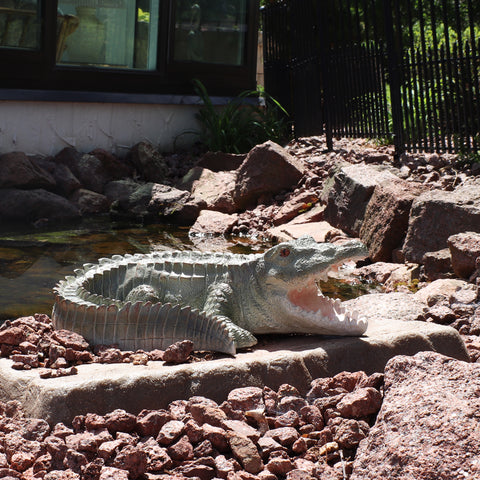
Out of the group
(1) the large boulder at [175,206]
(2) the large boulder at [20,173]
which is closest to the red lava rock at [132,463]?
(1) the large boulder at [175,206]

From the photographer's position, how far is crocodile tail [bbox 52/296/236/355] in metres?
3.47

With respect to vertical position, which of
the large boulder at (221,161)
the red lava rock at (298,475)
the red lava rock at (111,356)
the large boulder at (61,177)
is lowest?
the red lava rock at (298,475)

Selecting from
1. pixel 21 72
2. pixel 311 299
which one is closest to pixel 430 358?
pixel 311 299

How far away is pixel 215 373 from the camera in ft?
9.93

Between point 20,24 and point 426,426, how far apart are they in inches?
389

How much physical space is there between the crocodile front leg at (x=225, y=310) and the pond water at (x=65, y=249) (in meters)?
1.43

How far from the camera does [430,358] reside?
2707 millimetres

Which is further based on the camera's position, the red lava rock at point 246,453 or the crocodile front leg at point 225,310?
the crocodile front leg at point 225,310

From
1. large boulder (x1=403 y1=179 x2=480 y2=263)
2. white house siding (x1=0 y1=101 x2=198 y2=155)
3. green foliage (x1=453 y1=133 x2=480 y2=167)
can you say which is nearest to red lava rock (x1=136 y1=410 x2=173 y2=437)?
large boulder (x1=403 y1=179 x2=480 y2=263)

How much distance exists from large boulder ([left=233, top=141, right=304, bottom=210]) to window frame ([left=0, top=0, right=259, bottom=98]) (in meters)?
3.23

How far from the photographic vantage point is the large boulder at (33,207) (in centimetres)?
897

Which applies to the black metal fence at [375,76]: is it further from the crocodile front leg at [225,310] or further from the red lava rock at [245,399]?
the red lava rock at [245,399]

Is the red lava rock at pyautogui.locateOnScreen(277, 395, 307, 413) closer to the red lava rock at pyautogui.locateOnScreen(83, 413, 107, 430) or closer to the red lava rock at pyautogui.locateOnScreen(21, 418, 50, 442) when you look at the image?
the red lava rock at pyautogui.locateOnScreen(83, 413, 107, 430)

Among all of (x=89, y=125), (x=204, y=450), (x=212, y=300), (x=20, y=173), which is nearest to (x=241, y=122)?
(x=89, y=125)
